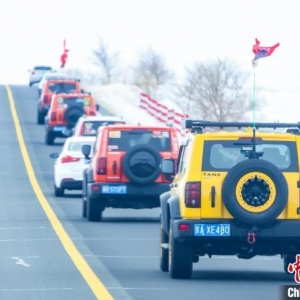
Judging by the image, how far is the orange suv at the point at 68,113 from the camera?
4509 cm

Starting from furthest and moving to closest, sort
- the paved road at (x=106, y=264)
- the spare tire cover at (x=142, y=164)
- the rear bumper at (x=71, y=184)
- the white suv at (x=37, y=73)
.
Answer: the white suv at (x=37, y=73), the rear bumper at (x=71, y=184), the spare tire cover at (x=142, y=164), the paved road at (x=106, y=264)

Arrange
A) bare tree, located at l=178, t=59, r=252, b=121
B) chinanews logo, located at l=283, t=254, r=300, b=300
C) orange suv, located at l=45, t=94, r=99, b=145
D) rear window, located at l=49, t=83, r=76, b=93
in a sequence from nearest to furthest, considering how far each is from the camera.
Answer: chinanews logo, located at l=283, t=254, r=300, b=300
orange suv, located at l=45, t=94, r=99, b=145
rear window, located at l=49, t=83, r=76, b=93
bare tree, located at l=178, t=59, r=252, b=121

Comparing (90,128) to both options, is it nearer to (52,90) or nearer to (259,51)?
(52,90)

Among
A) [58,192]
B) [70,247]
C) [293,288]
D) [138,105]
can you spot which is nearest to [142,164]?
[70,247]

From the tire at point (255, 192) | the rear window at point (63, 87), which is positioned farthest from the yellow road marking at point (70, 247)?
the rear window at point (63, 87)

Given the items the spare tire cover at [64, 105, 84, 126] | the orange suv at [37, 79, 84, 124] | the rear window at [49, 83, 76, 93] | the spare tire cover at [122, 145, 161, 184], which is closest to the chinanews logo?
the spare tire cover at [122, 145, 161, 184]

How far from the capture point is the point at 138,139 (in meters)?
23.5

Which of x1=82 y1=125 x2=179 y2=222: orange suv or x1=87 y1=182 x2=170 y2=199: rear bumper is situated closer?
x1=82 y1=125 x2=179 y2=222: orange suv

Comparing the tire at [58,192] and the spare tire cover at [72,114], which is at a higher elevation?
the spare tire cover at [72,114]

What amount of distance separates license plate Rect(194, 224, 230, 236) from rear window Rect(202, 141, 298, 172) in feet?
2.04

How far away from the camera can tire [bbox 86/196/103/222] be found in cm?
2333

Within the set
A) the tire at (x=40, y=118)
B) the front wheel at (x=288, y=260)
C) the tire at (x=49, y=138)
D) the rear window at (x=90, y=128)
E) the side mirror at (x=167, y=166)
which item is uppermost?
the side mirror at (x=167, y=166)

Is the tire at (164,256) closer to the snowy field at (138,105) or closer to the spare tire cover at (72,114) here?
the spare tire cover at (72,114)

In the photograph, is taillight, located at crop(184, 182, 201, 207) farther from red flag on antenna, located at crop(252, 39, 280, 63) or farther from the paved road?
red flag on antenna, located at crop(252, 39, 280, 63)
